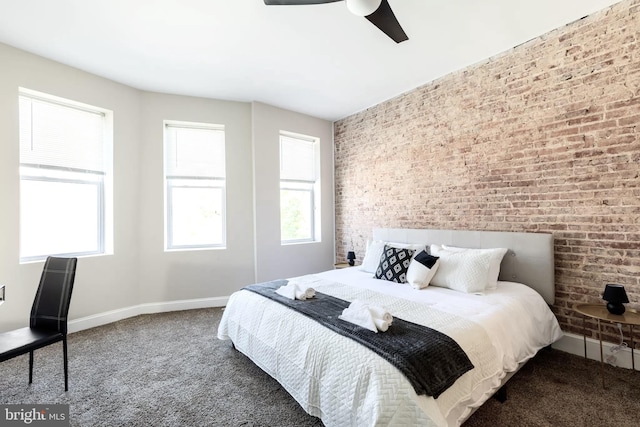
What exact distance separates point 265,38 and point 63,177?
2.77 meters

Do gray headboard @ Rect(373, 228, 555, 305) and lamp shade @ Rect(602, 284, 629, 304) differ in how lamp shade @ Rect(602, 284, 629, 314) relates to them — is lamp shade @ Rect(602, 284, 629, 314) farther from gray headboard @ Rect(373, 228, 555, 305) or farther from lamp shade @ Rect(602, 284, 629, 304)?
gray headboard @ Rect(373, 228, 555, 305)

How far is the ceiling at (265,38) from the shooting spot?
2336 mm

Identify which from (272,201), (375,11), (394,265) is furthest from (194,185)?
(375,11)

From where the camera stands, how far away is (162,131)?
13.0 ft

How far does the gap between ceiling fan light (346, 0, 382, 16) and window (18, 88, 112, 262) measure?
3396mm

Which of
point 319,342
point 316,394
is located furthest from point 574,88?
point 316,394

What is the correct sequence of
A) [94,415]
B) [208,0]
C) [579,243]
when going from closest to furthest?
[94,415] → [208,0] → [579,243]

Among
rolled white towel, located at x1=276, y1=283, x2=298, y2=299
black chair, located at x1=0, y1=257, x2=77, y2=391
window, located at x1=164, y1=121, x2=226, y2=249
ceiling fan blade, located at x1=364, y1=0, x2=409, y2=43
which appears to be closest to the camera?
ceiling fan blade, located at x1=364, y1=0, x2=409, y2=43

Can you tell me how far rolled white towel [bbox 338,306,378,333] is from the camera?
1795mm

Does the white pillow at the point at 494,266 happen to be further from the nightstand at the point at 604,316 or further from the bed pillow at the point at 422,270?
the nightstand at the point at 604,316

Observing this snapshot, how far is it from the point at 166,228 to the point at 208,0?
291cm

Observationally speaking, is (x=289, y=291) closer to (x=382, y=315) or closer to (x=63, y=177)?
(x=382, y=315)

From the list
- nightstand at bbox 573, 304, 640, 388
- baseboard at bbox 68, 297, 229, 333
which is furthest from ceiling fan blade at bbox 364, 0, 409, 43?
baseboard at bbox 68, 297, 229, 333

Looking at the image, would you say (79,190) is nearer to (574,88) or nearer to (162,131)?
(162,131)
